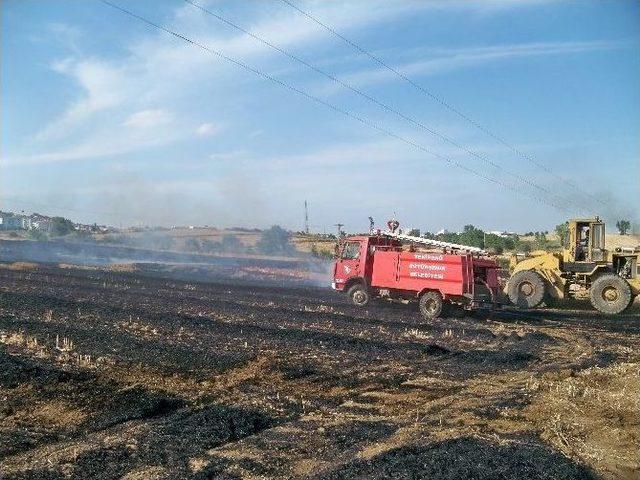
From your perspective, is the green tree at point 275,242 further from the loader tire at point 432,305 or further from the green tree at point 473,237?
the loader tire at point 432,305

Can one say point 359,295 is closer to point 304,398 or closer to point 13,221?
point 304,398

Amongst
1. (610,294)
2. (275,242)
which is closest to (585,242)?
(610,294)

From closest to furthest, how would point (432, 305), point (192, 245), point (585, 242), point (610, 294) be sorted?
1. point (432, 305)
2. point (610, 294)
3. point (585, 242)
4. point (192, 245)

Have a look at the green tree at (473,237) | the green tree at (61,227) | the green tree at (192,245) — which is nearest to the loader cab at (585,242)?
the green tree at (473,237)

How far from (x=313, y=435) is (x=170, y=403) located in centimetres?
251

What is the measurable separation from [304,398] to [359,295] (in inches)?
512

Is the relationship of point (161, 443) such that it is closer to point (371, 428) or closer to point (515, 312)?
point (371, 428)

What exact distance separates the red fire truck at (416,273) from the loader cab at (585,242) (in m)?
3.85

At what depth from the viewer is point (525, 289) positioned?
71.4 feet

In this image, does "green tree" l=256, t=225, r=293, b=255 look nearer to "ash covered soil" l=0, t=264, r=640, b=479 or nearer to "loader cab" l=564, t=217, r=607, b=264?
"loader cab" l=564, t=217, r=607, b=264

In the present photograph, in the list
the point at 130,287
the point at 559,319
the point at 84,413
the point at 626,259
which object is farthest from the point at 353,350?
the point at 130,287

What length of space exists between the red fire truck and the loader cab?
385 centimetres

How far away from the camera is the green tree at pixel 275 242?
76.2 m

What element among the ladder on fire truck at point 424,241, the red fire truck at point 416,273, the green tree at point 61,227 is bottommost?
the red fire truck at point 416,273
